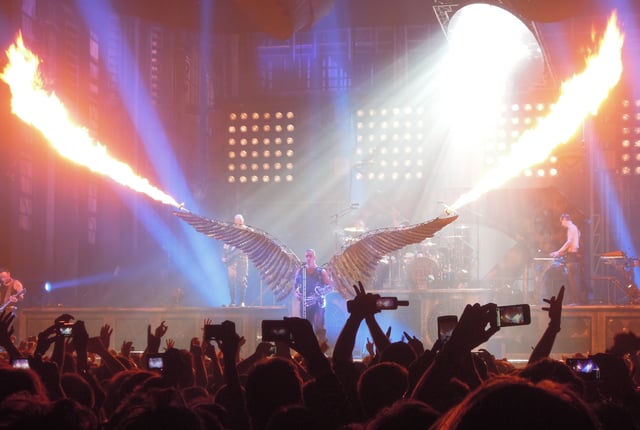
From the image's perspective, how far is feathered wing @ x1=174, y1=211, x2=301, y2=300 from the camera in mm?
14734

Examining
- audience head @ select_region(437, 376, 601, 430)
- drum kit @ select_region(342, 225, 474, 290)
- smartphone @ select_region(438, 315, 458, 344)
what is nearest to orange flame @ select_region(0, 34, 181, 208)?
drum kit @ select_region(342, 225, 474, 290)

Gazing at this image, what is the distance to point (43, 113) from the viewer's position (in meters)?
16.6

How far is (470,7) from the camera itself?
21.1 metres

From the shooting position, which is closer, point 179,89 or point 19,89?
point 19,89

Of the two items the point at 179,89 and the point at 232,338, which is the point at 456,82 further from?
the point at 232,338

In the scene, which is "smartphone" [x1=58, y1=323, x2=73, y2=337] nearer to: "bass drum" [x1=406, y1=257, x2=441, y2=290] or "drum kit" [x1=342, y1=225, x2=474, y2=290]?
"drum kit" [x1=342, y1=225, x2=474, y2=290]

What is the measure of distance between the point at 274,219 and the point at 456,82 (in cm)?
693

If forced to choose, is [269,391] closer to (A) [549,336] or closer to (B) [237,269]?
(A) [549,336]

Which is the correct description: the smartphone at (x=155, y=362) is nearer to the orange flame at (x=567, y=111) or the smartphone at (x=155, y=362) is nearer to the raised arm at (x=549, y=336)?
the raised arm at (x=549, y=336)

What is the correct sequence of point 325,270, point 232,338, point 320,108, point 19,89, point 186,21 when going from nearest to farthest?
point 232,338 < point 325,270 < point 19,89 < point 186,21 < point 320,108

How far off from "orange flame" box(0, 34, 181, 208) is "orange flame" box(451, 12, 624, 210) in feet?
33.0

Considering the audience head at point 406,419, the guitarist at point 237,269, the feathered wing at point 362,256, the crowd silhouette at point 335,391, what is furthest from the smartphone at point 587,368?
the guitarist at point 237,269

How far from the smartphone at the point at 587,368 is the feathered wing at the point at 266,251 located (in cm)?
966

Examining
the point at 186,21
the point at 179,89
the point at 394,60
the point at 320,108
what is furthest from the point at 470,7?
the point at 179,89
